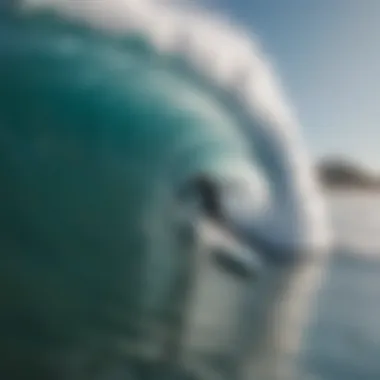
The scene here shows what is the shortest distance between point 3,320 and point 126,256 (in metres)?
0.21

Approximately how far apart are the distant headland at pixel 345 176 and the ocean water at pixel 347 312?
2 centimetres

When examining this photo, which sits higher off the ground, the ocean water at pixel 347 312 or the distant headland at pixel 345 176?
the distant headland at pixel 345 176

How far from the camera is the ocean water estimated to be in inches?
40.9

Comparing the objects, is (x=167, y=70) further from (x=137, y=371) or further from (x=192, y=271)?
(x=137, y=371)

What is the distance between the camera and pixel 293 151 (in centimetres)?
106

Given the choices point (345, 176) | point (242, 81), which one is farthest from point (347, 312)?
point (242, 81)

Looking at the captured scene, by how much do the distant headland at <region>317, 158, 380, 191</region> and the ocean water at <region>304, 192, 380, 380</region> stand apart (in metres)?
0.02

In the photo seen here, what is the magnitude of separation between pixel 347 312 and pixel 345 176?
0.69 feet

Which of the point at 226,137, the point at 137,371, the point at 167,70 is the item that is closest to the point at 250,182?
the point at 226,137

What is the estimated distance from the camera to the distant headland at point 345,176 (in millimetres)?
1049

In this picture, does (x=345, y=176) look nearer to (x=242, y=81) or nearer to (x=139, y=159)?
(x=242, y=81)

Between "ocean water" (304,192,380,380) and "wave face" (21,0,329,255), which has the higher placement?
"wave face" (21,0,329,255)

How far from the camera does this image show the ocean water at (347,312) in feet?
3.41

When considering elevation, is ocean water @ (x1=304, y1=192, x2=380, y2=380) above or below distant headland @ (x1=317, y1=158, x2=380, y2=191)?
below
